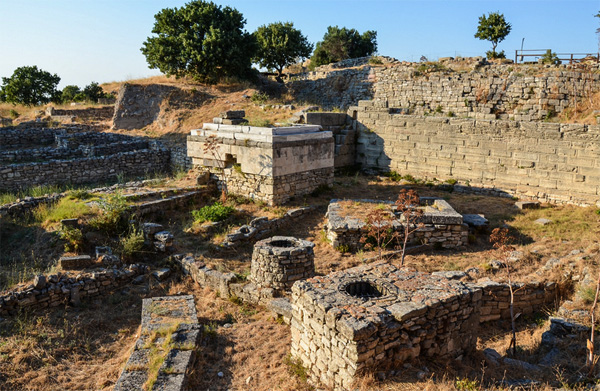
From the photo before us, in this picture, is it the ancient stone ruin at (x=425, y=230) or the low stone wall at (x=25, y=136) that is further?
the low stone wall at (x=25, y=136)

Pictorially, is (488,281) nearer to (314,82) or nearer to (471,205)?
(471,205)

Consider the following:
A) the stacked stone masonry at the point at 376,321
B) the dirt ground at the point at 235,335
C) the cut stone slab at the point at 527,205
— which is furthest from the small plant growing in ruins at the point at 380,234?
the cut stone slab at the point at 527,205

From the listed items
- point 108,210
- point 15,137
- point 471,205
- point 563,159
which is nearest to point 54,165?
point 15,137

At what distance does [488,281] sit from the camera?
7633 mm

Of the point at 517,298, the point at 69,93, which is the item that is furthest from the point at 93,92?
the point at 517,298

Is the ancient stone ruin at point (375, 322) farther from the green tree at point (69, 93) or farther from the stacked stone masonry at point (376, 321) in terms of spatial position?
the green tree at point (69, 93)

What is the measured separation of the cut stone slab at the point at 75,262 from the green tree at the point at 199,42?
19.4m

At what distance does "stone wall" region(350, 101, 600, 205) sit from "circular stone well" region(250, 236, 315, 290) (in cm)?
856

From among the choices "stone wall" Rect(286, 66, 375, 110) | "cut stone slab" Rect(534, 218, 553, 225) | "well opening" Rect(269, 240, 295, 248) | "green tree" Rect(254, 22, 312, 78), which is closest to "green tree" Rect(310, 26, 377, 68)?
"green tree" Rect(254, 22, 312, 78)

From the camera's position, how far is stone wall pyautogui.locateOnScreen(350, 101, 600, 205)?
40.7ft

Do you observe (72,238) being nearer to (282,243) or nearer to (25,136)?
(282,243)

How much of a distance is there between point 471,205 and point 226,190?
6965mm

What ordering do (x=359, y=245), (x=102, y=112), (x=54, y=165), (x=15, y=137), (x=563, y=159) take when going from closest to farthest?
(x=359, y=245)
(x=563, y=159)
(x=54, y=165)
(x=15, y=137)
(x=102, y=112)

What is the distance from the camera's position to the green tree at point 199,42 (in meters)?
25.9
